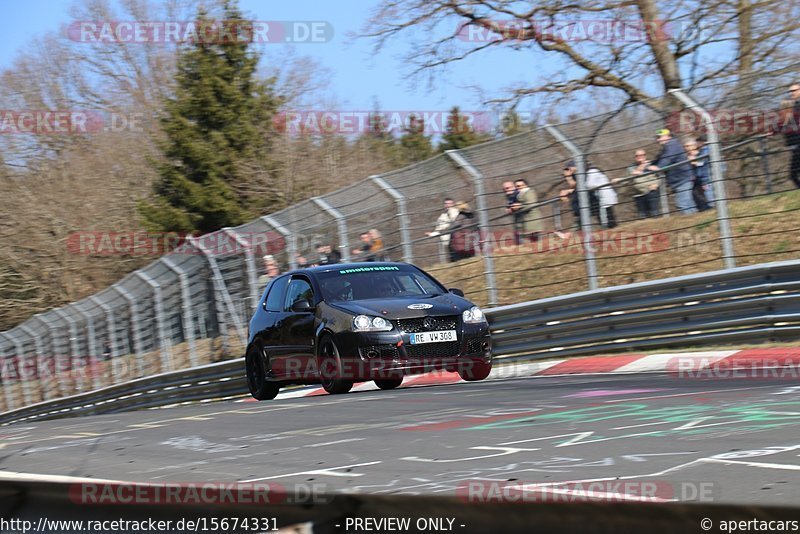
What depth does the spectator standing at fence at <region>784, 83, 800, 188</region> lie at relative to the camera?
37.5ft

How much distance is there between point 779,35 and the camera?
20.7 meters

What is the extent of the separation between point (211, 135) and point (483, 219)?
29.6 metres

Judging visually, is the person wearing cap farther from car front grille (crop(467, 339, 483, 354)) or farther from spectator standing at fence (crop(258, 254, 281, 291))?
spectator standing at fence (crop(258, 254, 281, 291))

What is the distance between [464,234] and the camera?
49.1 ft

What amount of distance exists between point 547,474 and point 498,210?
31.3ft

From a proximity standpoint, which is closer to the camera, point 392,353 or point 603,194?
point 392,353

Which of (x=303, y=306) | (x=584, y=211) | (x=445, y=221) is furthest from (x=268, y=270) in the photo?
(x=584, y=211)

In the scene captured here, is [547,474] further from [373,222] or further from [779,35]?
[779,35]

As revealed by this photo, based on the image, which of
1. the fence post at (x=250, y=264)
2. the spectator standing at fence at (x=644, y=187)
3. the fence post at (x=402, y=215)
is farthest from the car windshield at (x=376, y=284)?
the fence post at (x=250, y=264)

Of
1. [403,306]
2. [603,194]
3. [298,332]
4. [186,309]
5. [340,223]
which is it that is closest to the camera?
[403,306]

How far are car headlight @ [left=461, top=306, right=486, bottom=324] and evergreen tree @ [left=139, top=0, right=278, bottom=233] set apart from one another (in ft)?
99.6

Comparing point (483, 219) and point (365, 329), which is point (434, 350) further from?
point (483, 219)

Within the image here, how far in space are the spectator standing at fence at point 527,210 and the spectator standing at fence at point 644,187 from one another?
1.39 m

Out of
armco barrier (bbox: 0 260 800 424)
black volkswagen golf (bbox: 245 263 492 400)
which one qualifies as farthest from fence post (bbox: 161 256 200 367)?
armco barrier (bbox: 0 260 800 424)
